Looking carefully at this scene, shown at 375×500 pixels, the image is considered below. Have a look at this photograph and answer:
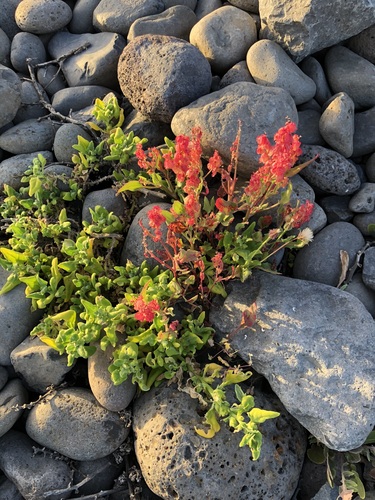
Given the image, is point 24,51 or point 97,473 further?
point 24,51

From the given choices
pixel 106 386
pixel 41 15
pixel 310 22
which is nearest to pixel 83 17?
pixel 41 15

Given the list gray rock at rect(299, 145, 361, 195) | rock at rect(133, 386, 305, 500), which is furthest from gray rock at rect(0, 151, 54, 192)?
gray rock at rect(299, 145, 361, 195)

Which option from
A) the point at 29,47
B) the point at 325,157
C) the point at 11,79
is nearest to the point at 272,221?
the point at 325,157

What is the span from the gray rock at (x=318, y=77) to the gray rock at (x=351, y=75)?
60 millimetres

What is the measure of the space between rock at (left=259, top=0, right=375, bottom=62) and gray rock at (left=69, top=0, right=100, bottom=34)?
1.62m

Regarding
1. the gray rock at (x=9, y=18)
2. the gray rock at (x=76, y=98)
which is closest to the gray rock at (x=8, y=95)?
the gray rock at (x=76, y=98)

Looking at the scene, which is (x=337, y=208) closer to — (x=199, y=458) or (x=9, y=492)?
(x=199, y=458)

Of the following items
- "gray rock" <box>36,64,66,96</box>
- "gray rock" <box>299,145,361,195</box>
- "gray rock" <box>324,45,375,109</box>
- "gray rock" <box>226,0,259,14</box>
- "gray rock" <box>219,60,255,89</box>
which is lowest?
"gray rock" <box>299,145,361,195</box>

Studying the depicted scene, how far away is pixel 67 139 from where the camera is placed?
157 inches

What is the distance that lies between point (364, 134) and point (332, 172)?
523 mm

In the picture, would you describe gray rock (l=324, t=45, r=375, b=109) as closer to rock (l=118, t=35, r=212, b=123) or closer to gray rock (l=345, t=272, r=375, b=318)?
rock (l=118, t=35, r=212, b=123)

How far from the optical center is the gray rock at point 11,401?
11.1ft

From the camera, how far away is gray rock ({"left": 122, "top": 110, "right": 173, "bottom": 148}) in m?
4.03

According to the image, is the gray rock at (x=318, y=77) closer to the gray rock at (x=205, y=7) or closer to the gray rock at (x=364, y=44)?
the gray rock at (x=364, y=44)
